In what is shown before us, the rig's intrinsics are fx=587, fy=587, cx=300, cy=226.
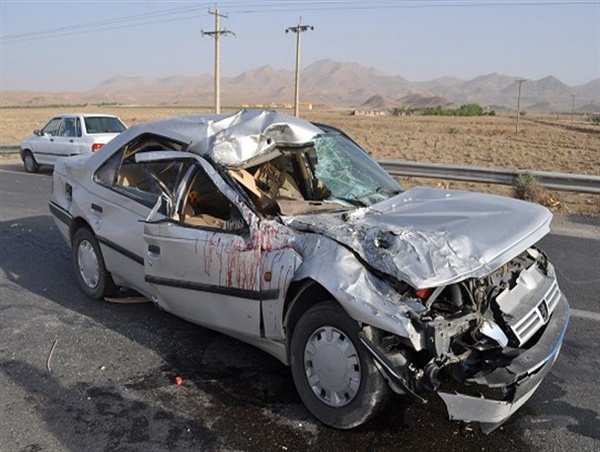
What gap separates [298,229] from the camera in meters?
3.57

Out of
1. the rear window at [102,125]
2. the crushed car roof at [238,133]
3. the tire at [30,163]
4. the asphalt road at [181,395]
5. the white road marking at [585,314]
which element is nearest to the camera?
the asphalt road at [181,395]

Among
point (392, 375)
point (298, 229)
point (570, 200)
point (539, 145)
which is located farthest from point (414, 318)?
point (539, 145)

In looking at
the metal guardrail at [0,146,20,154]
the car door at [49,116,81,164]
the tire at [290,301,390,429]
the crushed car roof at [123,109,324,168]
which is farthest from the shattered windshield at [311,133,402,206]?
the metal guardrail at [0,146,20,154]

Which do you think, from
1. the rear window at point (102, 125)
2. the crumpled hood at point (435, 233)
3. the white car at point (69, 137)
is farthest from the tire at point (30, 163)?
the crumpled hood at point (435, 233)

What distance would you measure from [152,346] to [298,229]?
1766 millimetres

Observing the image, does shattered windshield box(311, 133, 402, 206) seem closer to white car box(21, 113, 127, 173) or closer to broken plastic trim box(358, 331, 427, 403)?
broken plastic trim box(358, 331, 427, 403)

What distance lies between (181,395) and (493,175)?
8019mm

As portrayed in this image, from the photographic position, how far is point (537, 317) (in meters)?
3.47

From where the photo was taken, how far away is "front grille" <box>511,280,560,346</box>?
3277 millimetres

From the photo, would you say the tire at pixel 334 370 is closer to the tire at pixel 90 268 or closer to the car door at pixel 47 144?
the tire at pixel 90 268

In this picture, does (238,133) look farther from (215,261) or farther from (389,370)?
(389,370)

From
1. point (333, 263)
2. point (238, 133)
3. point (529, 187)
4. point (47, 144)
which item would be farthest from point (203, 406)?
point (47, 144)

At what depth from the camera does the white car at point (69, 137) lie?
14.3m

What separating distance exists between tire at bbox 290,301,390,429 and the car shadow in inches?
5.5
